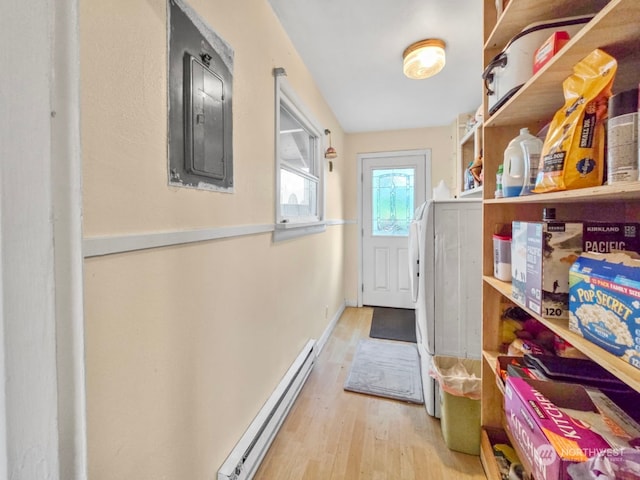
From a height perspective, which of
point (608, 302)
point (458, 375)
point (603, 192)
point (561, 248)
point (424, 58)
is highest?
point (424, 58)

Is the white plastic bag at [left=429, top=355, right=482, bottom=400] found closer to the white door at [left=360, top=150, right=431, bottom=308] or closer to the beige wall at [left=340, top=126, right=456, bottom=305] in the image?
the white door at [left=360, top=150, right=431, bottom=308]

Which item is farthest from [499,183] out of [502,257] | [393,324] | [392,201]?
[392,201]

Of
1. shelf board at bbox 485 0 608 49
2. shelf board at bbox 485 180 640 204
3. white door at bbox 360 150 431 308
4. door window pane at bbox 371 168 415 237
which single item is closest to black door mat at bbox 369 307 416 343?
white door at bbox 360 150 431 308

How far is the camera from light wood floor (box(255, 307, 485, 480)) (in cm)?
142

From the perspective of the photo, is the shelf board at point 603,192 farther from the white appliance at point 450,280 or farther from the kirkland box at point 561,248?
the white appliance at point 450,280

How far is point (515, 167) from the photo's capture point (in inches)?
43.9

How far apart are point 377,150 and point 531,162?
9.84 feet

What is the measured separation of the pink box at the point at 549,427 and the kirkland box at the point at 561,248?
23 centimetres

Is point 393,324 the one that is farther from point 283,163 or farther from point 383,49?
point 383,49

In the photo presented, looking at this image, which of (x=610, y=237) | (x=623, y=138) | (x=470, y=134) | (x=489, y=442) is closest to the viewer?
(x=623, y=138)

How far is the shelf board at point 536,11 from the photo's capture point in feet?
3.23

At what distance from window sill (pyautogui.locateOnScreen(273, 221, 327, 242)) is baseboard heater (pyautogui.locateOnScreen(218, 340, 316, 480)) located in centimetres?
88

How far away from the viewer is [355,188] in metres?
4.00

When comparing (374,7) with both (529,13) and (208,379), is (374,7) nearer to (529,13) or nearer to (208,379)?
(529,13)
